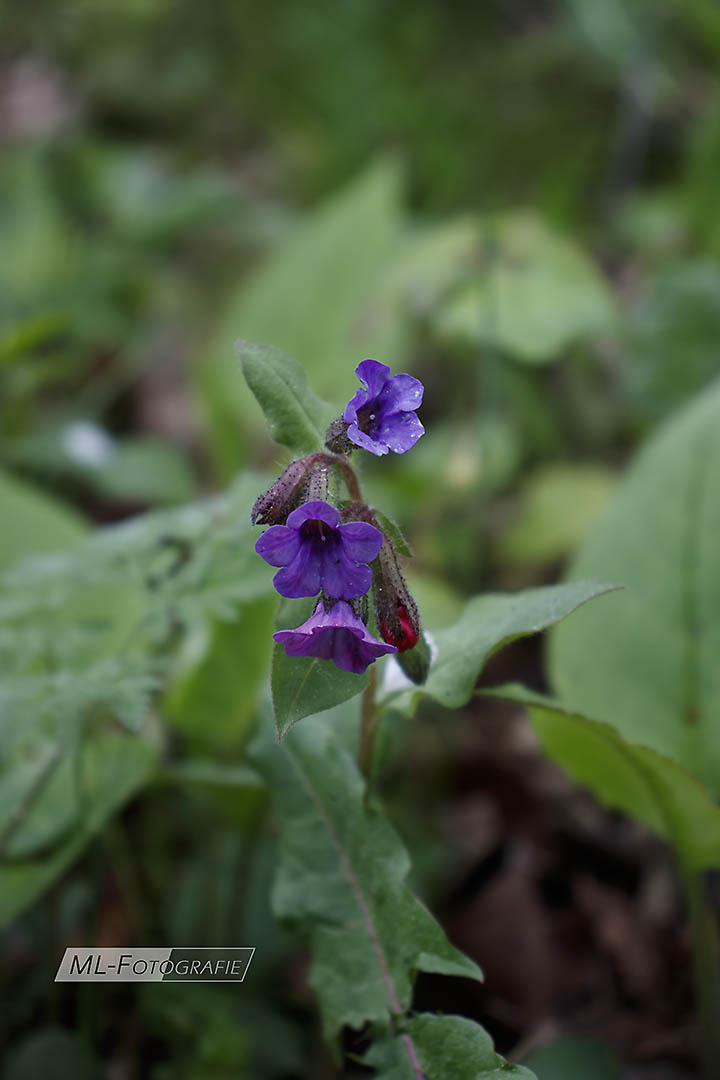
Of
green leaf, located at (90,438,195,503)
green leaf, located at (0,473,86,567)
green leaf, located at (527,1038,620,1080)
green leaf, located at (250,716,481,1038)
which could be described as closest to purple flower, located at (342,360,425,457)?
green leaf, located at (250,716,481,1038)

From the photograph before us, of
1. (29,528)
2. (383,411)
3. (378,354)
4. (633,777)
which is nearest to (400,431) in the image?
(383,411)

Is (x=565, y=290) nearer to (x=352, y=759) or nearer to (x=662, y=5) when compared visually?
(x=352, y=759)

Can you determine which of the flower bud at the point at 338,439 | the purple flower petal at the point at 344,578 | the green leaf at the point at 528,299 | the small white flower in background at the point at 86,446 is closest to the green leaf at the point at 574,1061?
the purple flower petal at the point at 344,578

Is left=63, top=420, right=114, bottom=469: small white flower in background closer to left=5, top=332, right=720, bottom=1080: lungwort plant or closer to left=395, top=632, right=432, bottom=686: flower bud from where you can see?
left=5, top=332, right=720, bottom=1080: lungwort plant

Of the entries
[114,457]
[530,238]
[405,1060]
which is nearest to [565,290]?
[530,238]

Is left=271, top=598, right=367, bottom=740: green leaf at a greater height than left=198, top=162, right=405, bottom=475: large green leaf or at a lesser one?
lesser

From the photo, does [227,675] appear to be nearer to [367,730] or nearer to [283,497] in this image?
[367,730]

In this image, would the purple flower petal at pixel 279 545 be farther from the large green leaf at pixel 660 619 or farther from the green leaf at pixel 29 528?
the green leaf at pixel 29 528
